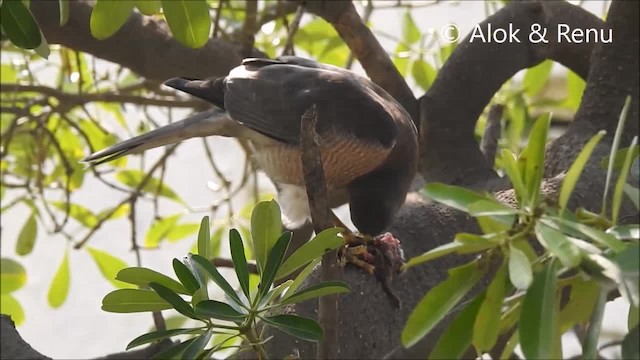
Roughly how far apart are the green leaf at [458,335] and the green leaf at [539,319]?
0.04 m

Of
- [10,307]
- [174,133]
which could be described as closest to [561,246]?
[174,133]

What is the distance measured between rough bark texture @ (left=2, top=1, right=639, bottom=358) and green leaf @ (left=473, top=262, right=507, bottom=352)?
679 millimetres

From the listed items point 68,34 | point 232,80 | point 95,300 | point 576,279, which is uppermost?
point 68,34

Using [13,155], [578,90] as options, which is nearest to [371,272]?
[578,90]

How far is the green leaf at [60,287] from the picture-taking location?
1794 mm

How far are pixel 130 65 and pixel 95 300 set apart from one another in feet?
3.79

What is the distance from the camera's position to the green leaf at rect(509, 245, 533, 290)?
495mm

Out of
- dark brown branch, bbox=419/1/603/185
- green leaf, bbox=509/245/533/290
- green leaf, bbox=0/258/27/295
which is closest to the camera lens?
green leaf, bbox=509/245/533/290

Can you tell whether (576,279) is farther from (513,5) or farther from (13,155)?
(13,155)

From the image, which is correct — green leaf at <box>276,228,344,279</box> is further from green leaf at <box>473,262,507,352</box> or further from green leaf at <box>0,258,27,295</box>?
green leaf at <box>0,258,27,295</box>

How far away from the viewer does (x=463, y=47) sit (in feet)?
4.98

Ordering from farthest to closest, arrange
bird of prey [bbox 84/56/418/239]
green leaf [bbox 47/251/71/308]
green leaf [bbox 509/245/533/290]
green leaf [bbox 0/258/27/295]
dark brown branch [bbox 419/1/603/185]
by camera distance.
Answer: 1. green leaf [bbox 47/251/71/308]
2. green leaf [bbox 0/258/27/295]
3. dark brown branch [bbox 419/1/603/185]
4. bird of prey [bbox 84/56/418/239]
5. green leaf [bbox 509/245/533/290]

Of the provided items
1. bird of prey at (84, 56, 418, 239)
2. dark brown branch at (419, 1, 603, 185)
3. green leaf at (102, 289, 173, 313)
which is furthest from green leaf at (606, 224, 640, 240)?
dark brown branch at (419, 1, 603, 185)

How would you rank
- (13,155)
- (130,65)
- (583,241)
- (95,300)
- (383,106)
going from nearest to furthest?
(583,241)
(383,106)
(130,65)
(13,155)
(95,300)
